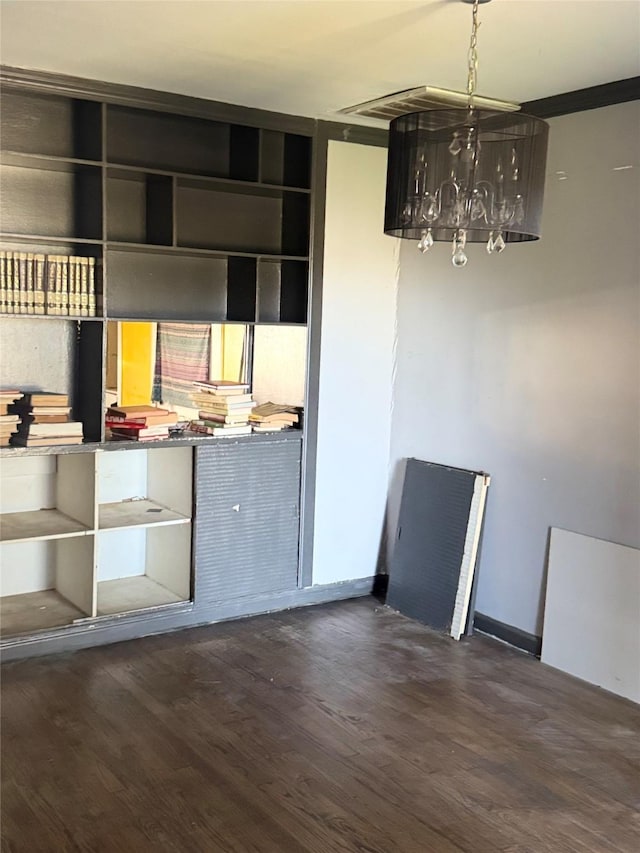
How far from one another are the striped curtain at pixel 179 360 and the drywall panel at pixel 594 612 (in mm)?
2099

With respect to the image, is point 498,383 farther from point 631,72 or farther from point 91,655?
point 91,655

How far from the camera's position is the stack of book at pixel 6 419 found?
4.04 meters

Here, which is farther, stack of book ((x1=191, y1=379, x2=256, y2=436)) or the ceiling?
stack of book ((x1=191, y1=379, x2=256, y2=436))

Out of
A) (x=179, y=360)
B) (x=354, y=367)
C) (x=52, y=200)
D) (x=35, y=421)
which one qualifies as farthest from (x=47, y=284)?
(x=354, y=367)

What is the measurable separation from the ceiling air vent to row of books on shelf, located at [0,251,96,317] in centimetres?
159

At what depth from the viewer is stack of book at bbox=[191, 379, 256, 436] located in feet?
15.3

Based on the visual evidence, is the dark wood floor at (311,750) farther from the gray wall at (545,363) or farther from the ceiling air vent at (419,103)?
the ceiling air vent at (419,103)

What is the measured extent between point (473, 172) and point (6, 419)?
2.46 metres

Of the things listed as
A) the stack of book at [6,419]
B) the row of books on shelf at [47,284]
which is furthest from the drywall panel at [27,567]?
the row of books on shelf at [47,284]

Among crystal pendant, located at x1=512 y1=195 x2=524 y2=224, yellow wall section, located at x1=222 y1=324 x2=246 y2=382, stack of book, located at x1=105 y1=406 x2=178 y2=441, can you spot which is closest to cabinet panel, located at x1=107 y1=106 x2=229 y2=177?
yellow wall section, located at x1=222 y1=324 x2=246 y2=382

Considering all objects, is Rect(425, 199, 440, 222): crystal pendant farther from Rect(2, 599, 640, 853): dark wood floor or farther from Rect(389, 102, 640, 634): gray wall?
Rect(2, 599, 640, 853): dark wood floor

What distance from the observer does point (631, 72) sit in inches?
146

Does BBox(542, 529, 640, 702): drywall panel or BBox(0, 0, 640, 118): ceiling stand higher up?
BBox(0, 0, 640, 118): ceiling

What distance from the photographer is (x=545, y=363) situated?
170 inches
